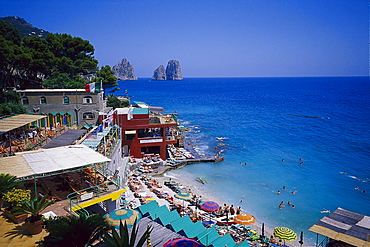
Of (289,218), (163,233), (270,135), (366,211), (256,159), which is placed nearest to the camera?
(163,233)

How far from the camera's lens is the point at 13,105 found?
27.2 metres

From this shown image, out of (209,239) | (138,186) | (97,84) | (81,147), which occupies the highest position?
(97,84)

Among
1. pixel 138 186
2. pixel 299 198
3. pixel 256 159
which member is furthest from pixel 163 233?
pixel 256 159

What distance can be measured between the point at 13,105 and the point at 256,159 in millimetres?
32354

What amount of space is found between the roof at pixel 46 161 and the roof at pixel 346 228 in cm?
1348

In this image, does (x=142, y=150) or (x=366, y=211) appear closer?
(x=366, y=211)

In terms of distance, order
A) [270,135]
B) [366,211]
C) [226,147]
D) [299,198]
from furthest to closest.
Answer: [270,135] < [226,147] < [299,198] < [366,211]

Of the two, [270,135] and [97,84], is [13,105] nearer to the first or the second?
[97,84]

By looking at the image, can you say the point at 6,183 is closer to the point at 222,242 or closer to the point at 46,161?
the point at 46,161

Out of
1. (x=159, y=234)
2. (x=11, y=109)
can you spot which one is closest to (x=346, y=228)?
(x=159, y=234)

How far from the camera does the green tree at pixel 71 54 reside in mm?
45406

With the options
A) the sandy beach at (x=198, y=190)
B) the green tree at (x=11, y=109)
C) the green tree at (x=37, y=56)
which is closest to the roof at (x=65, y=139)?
the green tree at (x=11, y=109)

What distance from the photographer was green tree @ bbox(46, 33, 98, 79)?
149 ft

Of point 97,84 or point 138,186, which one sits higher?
point 97,84
